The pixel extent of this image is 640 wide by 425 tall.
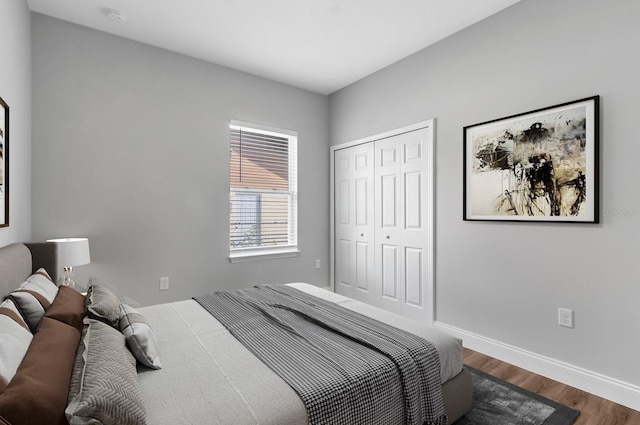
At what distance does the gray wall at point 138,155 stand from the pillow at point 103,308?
1.53 metres

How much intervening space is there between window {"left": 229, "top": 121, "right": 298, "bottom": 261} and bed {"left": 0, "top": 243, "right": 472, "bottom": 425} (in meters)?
1.78

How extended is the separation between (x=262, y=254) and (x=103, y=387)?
297 centimetres

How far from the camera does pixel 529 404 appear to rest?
203 cm

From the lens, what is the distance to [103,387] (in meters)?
0.92

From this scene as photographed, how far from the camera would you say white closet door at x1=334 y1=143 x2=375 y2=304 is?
391 cm

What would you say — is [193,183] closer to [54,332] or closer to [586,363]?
[54,332]

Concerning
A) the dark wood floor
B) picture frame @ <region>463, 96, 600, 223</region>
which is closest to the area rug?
the dark wood floor

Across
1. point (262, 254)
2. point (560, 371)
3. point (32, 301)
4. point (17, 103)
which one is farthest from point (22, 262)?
point (560, 371)

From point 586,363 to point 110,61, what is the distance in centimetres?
452

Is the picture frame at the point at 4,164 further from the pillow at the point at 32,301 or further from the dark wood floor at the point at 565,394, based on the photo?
the dark wood floor at the point at 565,394

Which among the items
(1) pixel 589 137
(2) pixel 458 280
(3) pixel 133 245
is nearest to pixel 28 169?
(3) pixel 133 245

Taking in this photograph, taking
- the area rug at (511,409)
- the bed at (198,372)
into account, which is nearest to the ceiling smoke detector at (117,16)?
the bed at (198,372)

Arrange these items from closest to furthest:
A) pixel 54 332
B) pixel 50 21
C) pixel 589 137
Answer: pixel 54 332, pixel 589 137, pixel 50 21

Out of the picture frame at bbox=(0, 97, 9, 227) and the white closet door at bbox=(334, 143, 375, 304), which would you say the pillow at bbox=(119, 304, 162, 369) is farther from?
the white closet door at bbox=(334, 143, 375, 304)
